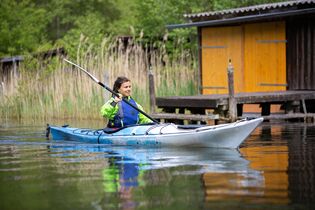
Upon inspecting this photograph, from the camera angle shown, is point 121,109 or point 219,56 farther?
point 219,56

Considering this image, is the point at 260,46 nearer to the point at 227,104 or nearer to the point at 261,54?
the point at 261,54

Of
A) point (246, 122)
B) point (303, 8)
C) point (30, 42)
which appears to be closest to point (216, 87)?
point (303, 8)

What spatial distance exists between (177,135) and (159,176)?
12.7 ft

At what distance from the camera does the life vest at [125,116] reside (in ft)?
53.0

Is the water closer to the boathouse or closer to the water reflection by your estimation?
the water reflection

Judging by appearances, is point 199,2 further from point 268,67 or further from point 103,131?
point 103,131

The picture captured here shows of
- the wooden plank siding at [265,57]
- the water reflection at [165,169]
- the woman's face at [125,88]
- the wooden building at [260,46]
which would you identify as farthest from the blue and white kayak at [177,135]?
the wooden plank siding at [265,57]

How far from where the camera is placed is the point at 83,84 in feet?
81.6

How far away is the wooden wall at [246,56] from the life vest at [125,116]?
7.90m

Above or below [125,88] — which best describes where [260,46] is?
above

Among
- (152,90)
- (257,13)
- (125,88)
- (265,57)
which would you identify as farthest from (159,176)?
(265,57)

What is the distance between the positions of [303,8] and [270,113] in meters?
2.72

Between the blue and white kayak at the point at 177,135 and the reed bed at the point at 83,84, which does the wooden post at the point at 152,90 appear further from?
the blue and white kayak at the point at 177,135

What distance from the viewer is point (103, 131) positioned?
54.8 feet
